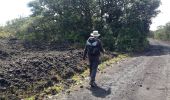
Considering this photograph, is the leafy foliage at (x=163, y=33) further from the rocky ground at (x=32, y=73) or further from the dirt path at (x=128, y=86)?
the dirt path at (x=128, y=86)

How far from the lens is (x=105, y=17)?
34500mm

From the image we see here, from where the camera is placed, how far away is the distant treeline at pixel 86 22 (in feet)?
101

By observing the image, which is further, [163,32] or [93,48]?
[163,32]

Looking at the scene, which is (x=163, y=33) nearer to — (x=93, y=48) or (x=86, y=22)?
(x=86, y=22)

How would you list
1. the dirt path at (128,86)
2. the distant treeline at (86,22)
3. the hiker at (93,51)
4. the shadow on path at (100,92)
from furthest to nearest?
the distant treeline at (86,22) → the hiker at (93,51) → the shadow on path at (100,92) → the dirt path at (128,86)

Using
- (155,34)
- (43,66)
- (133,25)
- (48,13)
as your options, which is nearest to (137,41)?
(133,25)

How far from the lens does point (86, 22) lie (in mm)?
32438

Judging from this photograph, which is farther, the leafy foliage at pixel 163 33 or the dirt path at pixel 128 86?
the leafy foliage at pixel 163 33

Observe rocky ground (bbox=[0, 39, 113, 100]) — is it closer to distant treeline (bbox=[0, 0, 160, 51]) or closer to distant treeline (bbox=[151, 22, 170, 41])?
distant treeline (bbox=[0, 0, 160, 51])

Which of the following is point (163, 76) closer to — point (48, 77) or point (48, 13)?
point (48, 77)

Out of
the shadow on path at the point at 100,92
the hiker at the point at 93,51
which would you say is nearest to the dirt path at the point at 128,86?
the shadow on path at the point at 100,92

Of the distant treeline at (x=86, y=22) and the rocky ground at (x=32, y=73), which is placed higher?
the distant treeline at (x=86, y=22)

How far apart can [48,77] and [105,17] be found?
20709 mm

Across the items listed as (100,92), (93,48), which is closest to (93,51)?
(93,48)
